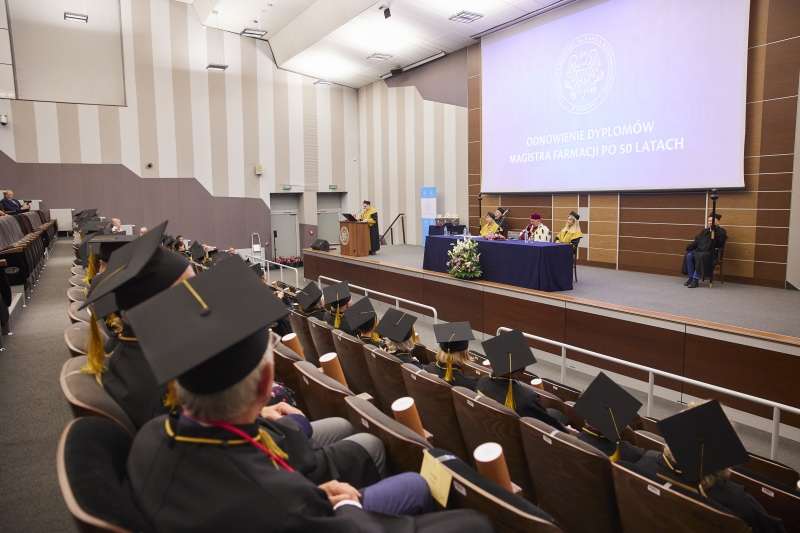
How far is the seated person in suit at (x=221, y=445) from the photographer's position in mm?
1003

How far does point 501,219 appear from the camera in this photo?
1025 cm

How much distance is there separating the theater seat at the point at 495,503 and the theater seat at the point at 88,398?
949 millimetres

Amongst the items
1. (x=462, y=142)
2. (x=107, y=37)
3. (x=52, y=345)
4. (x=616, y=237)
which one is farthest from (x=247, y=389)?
(x=107, y=37)

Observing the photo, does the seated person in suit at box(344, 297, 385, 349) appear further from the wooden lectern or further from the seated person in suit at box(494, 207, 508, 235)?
the seated person in suit at box(494, 207, 508, 235)

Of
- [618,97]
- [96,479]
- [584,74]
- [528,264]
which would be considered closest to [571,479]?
[96,479]

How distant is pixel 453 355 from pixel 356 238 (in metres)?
7.16

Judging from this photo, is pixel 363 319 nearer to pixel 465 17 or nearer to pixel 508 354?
pixel 508 354

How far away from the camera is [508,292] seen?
6.09 metres

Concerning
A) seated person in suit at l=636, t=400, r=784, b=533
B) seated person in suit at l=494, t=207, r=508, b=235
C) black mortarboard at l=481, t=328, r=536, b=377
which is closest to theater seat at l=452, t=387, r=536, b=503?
black mortarboard at l=481, t=328, r=536, b=377

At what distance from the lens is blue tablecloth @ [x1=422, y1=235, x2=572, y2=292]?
6.06 metres

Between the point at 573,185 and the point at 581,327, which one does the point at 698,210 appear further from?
the point at 581,327

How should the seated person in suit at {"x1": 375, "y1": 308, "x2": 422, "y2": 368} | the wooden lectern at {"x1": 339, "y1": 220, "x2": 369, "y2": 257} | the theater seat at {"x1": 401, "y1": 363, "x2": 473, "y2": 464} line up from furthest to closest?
the wooden lectern at {"x1": 339, "y1": 220, "x2": 369, "y2": 257} < the seated person in suit at {"x1": 375, "y1": 308, "x2": 422, "y2": 368} < the theater seat at {"x1": 401, "y1": 363, "x2": 473, "y2": 464}

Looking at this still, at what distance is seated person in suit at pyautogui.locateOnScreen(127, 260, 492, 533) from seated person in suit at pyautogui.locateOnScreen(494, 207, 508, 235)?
9.20 m

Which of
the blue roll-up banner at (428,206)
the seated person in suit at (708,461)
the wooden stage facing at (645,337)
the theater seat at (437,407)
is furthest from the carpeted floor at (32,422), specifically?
the blue roll-up banner at (428,206)
